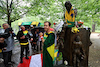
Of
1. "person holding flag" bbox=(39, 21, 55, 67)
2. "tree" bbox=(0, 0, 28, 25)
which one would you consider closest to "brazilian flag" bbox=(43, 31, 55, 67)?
"person holding flag" bbox=(39, 21, 55, 67)

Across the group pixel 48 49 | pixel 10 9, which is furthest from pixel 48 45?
pixel 10 9

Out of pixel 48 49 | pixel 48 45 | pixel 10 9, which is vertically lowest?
pixel 48 49

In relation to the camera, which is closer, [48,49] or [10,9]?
Result: [48,49]

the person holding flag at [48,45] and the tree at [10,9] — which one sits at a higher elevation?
the tree at [10,9]

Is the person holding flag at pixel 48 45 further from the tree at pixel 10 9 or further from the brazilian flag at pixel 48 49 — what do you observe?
the tree at pixel 10 9

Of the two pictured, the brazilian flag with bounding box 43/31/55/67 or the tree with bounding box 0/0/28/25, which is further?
the tree with bounding box 0/0/28/25

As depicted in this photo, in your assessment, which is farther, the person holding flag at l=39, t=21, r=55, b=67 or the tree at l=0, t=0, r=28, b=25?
the tree at l=0, t=0, r=28, b=25

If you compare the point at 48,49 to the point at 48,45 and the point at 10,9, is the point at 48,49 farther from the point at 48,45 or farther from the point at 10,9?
the point at 10,9

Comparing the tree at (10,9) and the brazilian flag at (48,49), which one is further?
the tree at (10,9)

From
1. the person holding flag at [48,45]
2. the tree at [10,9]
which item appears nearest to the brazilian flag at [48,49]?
the person holding flag at [48,45]

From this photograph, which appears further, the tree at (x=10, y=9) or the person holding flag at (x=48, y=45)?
the tree at (x=10, y=9)

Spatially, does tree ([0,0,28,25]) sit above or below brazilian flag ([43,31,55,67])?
above

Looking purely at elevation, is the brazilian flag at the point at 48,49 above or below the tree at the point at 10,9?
below

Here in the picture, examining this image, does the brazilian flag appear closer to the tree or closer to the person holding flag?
the person holding flag
